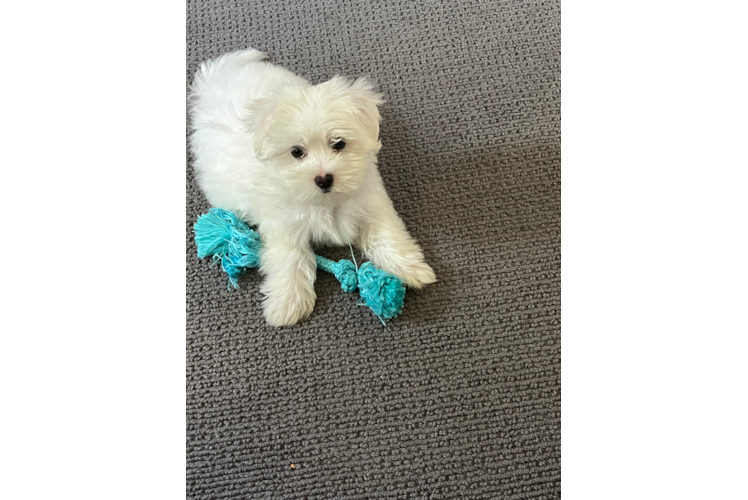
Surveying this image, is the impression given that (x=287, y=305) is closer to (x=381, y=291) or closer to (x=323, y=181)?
(x=381, y=291)

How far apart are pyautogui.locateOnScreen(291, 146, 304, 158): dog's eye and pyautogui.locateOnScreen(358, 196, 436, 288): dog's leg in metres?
0.27

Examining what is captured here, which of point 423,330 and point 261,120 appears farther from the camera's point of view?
point 423,330

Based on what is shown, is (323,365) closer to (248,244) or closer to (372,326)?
(372,326)

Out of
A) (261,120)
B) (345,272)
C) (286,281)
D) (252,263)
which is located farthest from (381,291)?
(261,120)

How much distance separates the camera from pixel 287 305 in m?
1.27

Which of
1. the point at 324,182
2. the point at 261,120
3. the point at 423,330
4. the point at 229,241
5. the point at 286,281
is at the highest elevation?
the point at 261,120

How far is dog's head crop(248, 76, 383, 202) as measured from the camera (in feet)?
3.33

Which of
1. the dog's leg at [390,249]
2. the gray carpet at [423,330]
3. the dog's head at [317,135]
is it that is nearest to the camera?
the dog's head at [317,135]

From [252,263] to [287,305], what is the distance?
149 mm

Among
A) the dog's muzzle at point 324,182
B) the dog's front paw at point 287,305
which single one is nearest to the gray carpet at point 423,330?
the dog's front paw at point 287,305

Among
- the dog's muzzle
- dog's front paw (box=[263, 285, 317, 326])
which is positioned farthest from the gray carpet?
the dog's muzzle

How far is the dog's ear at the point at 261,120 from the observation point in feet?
3.35

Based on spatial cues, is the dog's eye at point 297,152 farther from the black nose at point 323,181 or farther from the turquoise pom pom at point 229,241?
the turquoise pom pom at point 229,241

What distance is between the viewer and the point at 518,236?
1393mm
